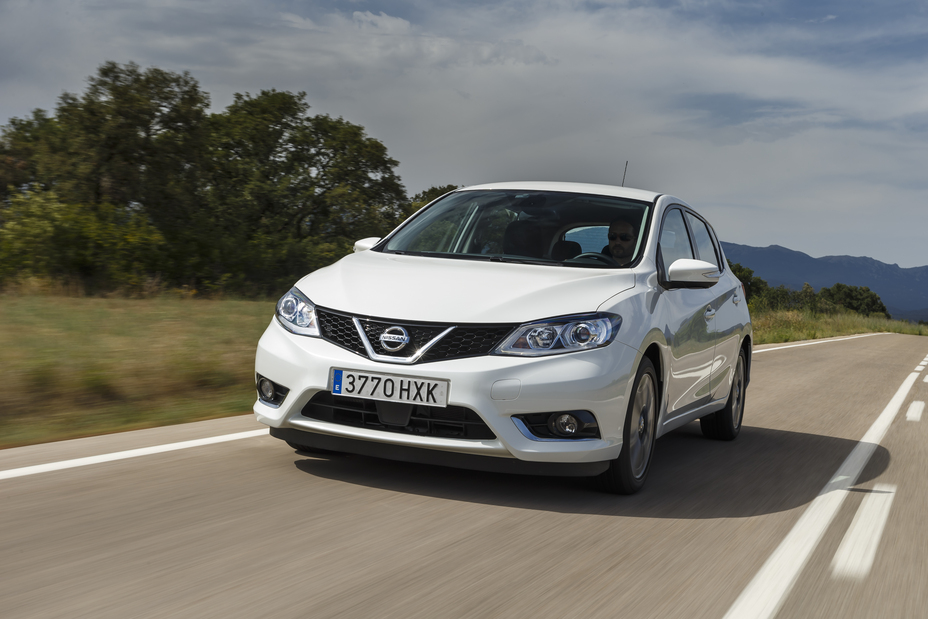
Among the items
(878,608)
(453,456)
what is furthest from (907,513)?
(453,456)

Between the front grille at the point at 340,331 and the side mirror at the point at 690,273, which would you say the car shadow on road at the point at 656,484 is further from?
the side mirror at the point at 690,273

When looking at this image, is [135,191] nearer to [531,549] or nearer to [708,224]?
[708,224]

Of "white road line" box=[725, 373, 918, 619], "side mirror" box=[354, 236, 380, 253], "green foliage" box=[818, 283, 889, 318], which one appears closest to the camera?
"white road line" box=[725, 373, 918, 619]

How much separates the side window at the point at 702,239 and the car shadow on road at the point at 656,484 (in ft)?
4.82

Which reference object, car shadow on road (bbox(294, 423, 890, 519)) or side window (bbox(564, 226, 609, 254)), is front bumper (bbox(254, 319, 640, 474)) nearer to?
car shadow on road (bbox(294, 423, 890, 519))

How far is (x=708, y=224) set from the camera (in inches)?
288

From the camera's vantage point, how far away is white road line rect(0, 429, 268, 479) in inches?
170

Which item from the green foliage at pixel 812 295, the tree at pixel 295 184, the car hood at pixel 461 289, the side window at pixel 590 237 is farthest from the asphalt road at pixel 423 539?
the green foliage at pixel 812 295

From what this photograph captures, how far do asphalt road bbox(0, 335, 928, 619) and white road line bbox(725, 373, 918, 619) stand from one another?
0.04ft

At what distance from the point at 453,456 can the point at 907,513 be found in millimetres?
2540

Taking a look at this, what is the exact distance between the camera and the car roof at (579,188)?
5.80m

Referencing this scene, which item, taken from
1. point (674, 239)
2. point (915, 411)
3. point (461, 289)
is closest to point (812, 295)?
point (915, 411)

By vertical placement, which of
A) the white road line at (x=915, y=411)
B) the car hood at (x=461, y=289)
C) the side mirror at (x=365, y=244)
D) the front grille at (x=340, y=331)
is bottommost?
the white road line at (x=915, y=411)

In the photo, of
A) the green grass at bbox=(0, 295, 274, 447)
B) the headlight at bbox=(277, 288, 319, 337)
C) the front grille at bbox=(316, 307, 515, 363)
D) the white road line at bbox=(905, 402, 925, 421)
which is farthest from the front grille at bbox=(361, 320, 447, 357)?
the white road line at bbox=(905, 402, 925, 421)
